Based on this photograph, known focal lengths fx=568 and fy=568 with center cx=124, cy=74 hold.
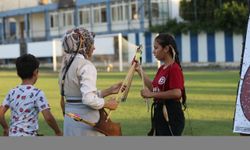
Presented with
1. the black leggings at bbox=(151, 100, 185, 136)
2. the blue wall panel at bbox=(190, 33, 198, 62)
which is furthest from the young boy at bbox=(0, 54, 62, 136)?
the blue wall panel at bbox=(190, 33, 198, 62)

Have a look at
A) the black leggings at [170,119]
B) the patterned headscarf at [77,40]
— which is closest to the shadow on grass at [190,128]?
the black leggings at [170,119]

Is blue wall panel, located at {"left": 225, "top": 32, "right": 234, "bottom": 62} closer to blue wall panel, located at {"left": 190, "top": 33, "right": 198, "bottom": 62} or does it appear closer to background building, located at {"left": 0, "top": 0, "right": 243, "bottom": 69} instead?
background building, located at {"left": 0, "top": 0, "right": 243, "bottom": 69}

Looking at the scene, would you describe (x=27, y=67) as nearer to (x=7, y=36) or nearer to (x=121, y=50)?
(x=121, y=50)

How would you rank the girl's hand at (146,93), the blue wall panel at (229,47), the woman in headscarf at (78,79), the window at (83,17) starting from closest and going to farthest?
1. the woman in headscarf at (78,79)
2. the girl's hand at (146,93)
3. the blue wall panel at (229,47)
4. the window at (83,17)

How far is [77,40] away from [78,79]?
38 centimetres

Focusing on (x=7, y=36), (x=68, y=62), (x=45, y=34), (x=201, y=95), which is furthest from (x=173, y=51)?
(x=7, y=36)

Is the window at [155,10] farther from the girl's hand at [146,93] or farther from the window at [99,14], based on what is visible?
the girl's hand at [146,93]

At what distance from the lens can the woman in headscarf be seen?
17.5 feet

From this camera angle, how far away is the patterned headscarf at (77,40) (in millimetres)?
5426

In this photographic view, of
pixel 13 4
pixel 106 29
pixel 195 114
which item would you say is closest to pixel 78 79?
pixel 195 114

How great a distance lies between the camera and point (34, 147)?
3764 millimetres

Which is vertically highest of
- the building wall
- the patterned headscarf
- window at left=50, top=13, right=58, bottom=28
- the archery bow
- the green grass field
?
the building wall

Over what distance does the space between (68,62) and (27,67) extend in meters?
0.45

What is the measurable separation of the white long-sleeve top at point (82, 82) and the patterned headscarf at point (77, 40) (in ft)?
0.22
